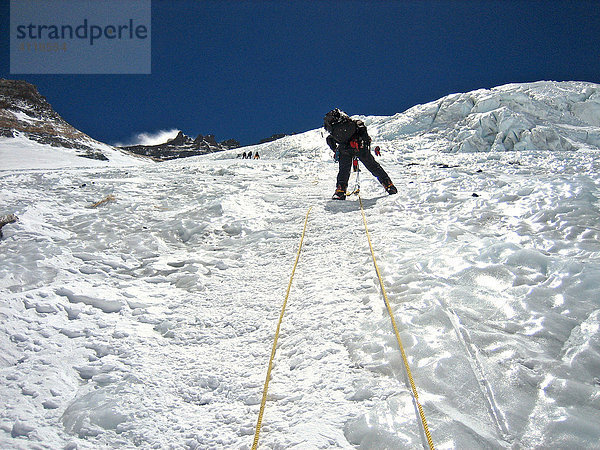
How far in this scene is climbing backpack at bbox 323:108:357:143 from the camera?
8195 mm

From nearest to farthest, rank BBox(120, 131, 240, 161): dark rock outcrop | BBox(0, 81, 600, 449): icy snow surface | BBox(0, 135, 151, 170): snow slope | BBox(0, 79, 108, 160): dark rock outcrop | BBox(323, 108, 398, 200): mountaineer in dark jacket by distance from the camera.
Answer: BBox(0, 81, 600, 449): icy snow surface
BBox(323, 108, 398, 200): mountaineer in dark jacket
BBox(0, 135, 151, 170): snow slope
BBox(0, 79, 108, 160): dark rock outcrop
BBox(120, 131, 240, 161): dark rock outcrop

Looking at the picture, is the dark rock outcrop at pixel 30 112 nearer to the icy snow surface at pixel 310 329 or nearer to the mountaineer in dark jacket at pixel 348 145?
the mountaineer in dark jacket at pixel 348 145

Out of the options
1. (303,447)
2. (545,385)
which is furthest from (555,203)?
(303,447)

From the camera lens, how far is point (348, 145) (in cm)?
834

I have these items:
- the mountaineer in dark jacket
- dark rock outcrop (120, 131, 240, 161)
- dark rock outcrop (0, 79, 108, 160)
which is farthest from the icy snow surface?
dark rock outcrop (120, 131, 240, 161)

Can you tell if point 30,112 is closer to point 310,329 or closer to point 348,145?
point 348,145

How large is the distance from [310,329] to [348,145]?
6231 millimetres

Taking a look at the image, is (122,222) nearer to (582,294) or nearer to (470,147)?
(582,294)

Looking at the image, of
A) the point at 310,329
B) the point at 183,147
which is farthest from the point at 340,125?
the point at 183,147

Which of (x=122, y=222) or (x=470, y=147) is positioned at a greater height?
(x=470, y=147)

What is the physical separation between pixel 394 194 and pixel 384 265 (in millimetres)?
4050

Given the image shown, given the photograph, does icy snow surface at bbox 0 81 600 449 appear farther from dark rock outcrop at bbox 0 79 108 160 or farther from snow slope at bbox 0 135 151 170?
dark rock outcrop at bbox 0 79 108 160

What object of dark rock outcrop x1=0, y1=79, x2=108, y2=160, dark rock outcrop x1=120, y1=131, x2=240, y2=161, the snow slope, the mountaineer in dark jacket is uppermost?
dark rock outcrop x1=120, y1=131, x2=240, y2=161

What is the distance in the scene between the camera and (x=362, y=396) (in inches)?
88.4
